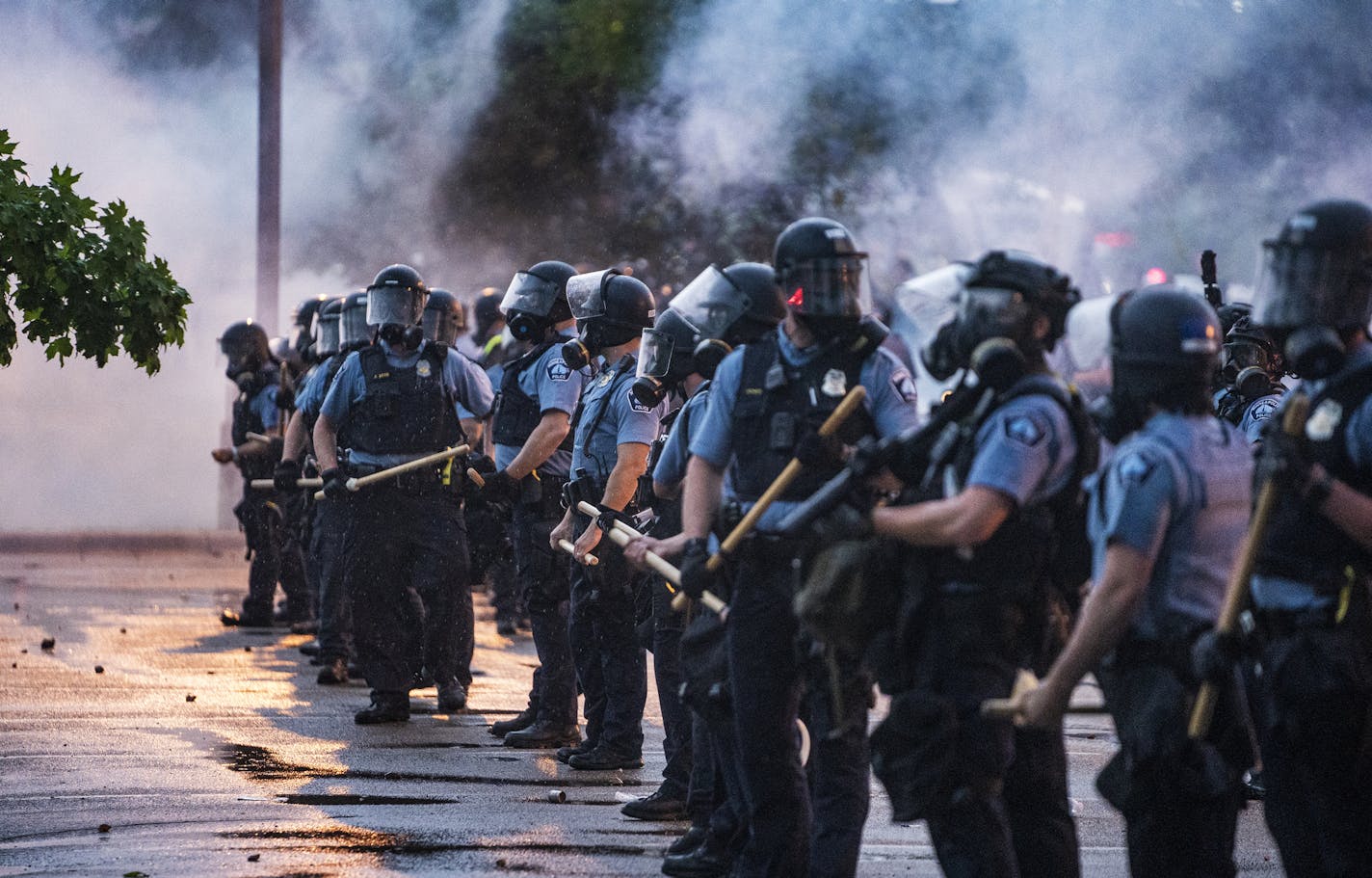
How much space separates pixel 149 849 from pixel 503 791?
5.01 feet

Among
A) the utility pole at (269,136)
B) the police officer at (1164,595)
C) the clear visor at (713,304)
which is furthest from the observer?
the utility pole at (269,136)

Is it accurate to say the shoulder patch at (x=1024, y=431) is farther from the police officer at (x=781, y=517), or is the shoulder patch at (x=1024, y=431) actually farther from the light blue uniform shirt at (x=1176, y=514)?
the police officer at (x=781, y=517)

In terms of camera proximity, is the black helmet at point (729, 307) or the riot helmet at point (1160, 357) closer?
the riot helmet at point (1160, 357)

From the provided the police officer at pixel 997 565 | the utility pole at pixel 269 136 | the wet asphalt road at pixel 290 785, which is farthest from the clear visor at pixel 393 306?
the utility pole at pixel 269 136

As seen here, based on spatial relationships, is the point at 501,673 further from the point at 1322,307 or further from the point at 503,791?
the point at 1322,307

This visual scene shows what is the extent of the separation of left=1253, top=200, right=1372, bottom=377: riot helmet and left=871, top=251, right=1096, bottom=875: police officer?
1.54ft

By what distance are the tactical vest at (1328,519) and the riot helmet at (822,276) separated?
3.93 ft

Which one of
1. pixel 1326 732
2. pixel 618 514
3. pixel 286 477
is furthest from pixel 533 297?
pixel 1326 732

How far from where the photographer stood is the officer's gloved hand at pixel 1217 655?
12.3ft

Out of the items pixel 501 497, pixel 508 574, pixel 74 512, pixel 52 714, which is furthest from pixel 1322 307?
pixel 74 512

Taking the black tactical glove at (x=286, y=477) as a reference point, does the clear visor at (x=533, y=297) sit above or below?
above

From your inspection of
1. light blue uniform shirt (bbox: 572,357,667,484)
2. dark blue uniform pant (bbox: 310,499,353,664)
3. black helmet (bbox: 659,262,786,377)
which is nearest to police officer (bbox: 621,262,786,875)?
black helmet (bbox: 659,262,786,377)

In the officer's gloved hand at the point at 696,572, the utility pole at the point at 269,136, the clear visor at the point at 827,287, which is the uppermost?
the utility pole at the point at 269,136

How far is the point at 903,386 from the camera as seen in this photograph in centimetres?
487
